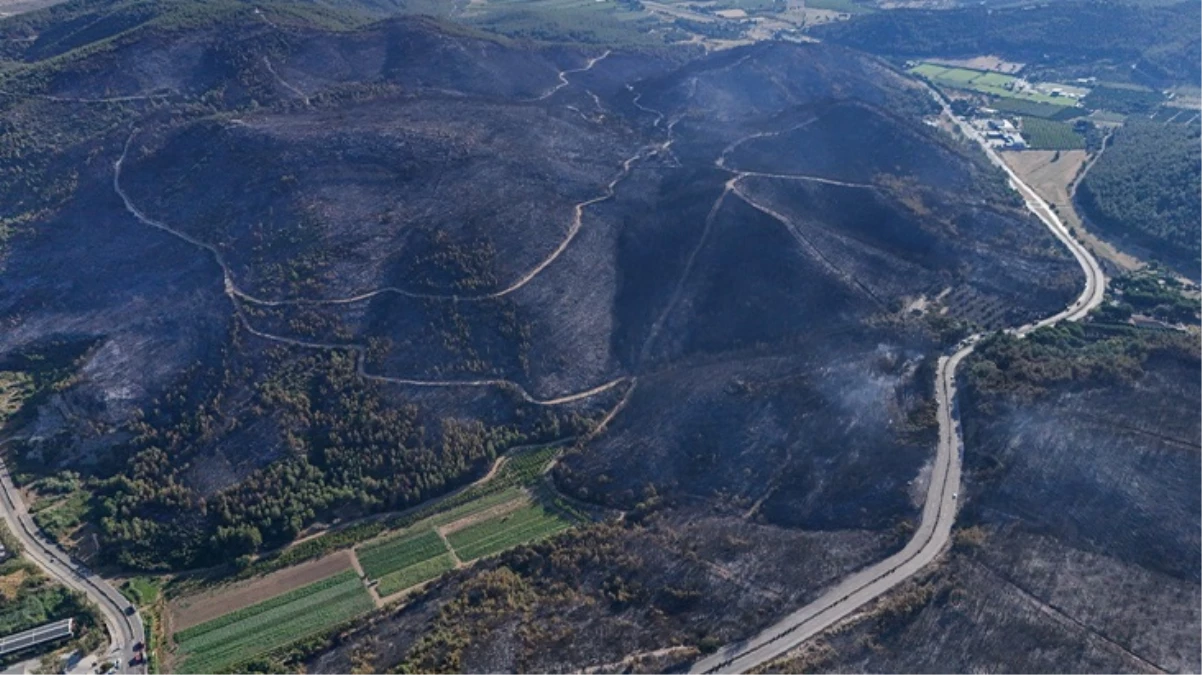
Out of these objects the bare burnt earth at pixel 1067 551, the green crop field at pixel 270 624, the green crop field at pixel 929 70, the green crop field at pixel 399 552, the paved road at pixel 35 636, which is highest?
the green crop field at pixel 929 70

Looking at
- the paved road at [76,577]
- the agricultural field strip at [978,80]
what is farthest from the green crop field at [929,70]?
the paved road at [76,577]

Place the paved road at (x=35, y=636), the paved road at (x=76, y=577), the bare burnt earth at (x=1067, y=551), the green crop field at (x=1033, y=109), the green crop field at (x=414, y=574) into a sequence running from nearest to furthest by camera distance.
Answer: the bare burnt earth at (x=1067, y=551)
the paved road at (x=35, y=636)
the paved road at (x=76, y=577)
the green crop field at (x=414, y=574)
the green crop field at (x=1033, y=109)

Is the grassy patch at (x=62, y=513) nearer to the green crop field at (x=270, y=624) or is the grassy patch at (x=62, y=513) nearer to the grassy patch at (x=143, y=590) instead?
the grassy patch at (x=143, y=590)

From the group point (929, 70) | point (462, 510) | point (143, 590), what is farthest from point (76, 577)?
point (929, 70)

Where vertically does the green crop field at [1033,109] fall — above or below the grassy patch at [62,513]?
above

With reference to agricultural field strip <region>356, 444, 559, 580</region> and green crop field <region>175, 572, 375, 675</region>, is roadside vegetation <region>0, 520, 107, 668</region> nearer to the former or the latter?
green crop field <region>175, 572, 375, 675</region>

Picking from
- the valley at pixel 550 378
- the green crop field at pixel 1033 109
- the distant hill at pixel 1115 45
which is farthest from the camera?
the distant hill at pixel 1115 45
